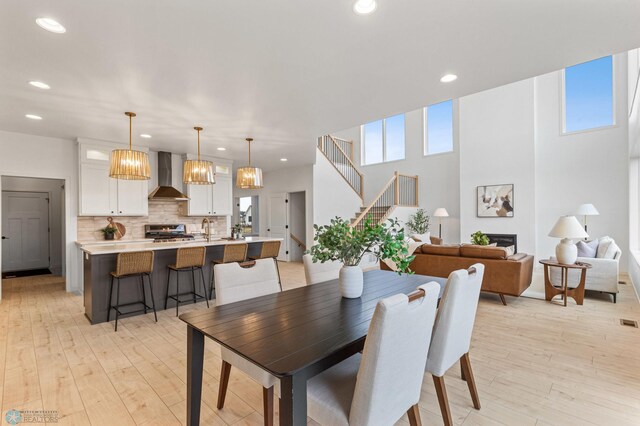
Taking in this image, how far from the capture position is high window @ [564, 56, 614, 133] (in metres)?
6.51

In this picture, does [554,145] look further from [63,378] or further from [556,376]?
[63,378]

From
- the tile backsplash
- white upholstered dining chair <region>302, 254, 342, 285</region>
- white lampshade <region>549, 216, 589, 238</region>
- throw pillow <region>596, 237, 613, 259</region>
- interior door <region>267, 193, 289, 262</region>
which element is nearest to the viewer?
white upholstered dining chair <region>302, 254, 342, 285</region>

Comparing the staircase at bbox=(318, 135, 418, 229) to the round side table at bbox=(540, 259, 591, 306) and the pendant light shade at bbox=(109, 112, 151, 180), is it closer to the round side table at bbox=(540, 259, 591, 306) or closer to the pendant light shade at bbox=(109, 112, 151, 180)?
the round side table at bbox=(540, 259, 591, 306)

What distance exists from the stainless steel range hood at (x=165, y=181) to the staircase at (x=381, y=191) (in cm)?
358

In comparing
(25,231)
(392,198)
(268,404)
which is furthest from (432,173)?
(25,231)

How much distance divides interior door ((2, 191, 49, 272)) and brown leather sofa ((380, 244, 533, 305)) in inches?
333

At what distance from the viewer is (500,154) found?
7.60 metres

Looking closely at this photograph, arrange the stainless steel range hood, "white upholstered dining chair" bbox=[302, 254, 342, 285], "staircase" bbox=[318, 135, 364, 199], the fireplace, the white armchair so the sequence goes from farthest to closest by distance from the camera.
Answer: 1. "staircase" bbox=[318, 135, 364, 199]
2. the fireplace
3. the stainless steel range hood
4. the white armchair
5. "white upholstered dining chair" bbox=[302, 254, 342, 285]

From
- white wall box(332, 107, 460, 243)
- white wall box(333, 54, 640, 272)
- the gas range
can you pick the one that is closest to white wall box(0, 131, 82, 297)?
the gas range

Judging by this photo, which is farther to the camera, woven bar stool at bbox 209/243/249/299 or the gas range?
the gas range

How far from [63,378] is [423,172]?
9.11 meters

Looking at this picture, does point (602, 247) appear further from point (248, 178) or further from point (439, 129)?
point (248, 178)

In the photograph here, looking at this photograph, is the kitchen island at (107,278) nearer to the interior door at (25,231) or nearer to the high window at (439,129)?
the interior door at (25,231)

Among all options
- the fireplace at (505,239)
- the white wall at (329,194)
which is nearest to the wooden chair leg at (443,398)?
the white wall at (329,194)
